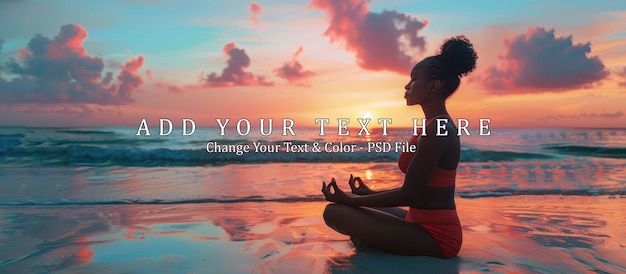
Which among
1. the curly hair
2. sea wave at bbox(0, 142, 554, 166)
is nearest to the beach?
the curly hair

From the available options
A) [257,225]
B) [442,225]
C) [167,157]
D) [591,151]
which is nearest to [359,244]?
[442,225]

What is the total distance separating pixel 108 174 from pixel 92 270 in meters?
8.29

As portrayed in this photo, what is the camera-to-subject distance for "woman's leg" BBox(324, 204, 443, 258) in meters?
3.30

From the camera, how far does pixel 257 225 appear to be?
5.15 meters

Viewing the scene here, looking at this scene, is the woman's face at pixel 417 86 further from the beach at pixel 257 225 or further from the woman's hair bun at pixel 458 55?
the beach at pixel 257 225

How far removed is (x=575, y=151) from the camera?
24516 mm

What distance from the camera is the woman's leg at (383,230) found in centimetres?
330

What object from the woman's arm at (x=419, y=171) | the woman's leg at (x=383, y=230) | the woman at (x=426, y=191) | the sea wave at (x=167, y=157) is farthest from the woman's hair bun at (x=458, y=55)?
the sea wave at (x=167, y=157)

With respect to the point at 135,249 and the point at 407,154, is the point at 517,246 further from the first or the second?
the point at 135,249

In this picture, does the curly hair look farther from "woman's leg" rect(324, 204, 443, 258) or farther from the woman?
"woman's leg" rect(324, 204, 443, 258)

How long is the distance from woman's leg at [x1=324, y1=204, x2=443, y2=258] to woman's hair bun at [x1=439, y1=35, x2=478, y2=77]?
3.85ft

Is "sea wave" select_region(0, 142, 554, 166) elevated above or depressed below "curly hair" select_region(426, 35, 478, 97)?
below

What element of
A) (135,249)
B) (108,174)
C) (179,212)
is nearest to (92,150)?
(108,174)

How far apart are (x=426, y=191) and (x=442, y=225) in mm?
317
